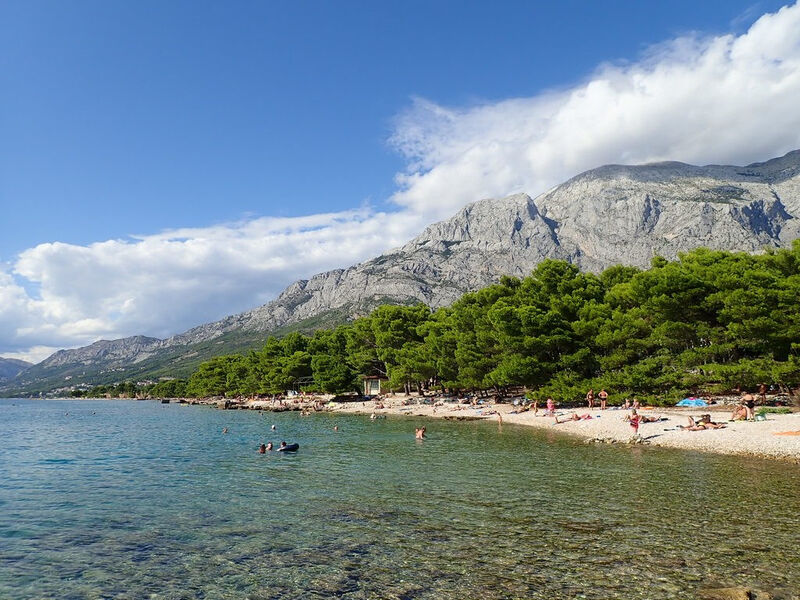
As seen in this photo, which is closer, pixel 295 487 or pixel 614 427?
pixel 295 487

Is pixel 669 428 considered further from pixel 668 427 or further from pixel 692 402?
pixel 692 402

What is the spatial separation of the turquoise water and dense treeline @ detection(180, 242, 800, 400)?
53.5 ft

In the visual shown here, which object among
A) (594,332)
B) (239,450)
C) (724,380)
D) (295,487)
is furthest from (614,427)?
(239,450)

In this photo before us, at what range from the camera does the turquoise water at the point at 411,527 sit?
1110 centimetres

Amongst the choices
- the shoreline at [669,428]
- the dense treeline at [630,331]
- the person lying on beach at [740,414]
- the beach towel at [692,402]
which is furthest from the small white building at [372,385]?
the person lying on beach at [740,414]

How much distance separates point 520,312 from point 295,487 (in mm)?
35308

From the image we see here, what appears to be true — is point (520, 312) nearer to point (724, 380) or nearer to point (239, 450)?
point (724, 380)

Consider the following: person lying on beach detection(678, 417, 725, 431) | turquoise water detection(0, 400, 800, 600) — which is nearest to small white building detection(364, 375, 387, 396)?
turquoise water detection(0, 400, 800, 600)

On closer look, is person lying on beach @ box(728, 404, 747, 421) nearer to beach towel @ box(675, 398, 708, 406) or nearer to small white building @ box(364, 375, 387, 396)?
beach towel @ box(675, 398, 708, 406)

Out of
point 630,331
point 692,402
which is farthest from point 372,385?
point 692,402

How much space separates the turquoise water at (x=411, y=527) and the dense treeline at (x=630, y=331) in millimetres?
16314

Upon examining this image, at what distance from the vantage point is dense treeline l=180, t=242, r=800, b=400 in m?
36.9

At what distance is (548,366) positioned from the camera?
5109 centimetres

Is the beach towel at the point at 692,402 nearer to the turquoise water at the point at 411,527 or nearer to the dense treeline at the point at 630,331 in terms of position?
the dense treeline at the point at 630,331
